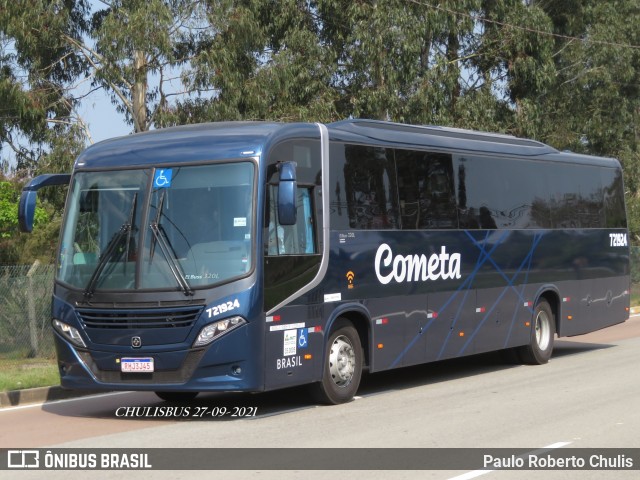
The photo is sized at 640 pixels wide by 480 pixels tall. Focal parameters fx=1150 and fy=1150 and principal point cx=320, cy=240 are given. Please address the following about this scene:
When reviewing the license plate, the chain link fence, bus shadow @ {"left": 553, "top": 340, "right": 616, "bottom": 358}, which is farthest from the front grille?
bus shadow @ {"left": 553, "top": 340, "right": 616, "bottom": 358}

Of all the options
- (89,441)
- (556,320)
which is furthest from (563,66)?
(89,441)

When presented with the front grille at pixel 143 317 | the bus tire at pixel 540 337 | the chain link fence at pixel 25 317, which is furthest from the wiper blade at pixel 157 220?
the chain link fence at pixel 25 317

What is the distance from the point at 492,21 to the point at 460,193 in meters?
21.5

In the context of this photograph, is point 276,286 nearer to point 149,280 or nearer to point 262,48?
point 149,280

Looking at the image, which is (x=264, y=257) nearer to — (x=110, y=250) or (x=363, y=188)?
(x=110, y=250)

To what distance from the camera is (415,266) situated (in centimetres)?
1510

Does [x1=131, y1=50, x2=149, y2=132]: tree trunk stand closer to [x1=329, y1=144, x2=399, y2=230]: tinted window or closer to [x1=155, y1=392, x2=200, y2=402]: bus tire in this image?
[x1=329, y1=144, x2=399, y2=230]: tinted window

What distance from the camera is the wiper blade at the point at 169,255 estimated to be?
12.1m

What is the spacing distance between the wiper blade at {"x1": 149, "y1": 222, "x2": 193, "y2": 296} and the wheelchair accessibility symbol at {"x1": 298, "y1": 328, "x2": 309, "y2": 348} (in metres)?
1.45

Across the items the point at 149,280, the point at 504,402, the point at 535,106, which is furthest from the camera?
the point at 535,106

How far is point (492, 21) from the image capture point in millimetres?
36469

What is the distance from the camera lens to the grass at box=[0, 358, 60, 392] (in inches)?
604

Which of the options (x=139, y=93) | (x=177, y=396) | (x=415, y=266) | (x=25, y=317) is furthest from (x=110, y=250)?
(x=139, y=93)

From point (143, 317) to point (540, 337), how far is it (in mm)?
8303
